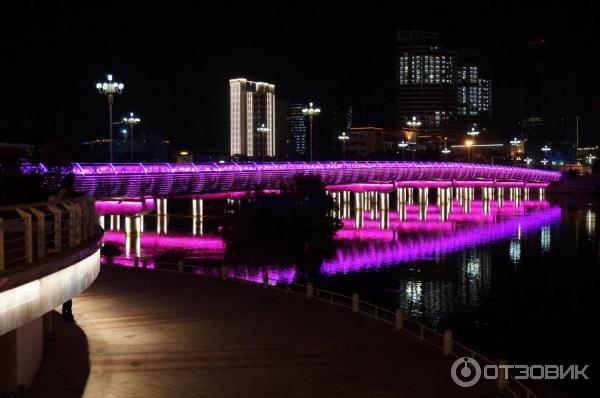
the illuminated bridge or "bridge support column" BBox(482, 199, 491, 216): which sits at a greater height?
the illuminated bridge

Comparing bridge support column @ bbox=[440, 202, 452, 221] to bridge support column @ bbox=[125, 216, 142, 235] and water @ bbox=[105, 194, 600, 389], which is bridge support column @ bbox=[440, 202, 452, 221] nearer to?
water @ bbox=[105, 194, 600, 389]

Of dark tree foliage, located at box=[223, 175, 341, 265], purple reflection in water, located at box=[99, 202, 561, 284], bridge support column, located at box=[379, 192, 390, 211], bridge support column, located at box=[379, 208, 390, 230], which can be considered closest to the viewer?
purple reflection in water, located at box=[99, 202, 561, 284]

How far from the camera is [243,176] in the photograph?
76.8 metres

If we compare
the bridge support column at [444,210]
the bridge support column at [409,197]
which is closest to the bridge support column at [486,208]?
the bridge support column at [444,210]

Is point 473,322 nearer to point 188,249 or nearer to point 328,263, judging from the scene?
point 328,263

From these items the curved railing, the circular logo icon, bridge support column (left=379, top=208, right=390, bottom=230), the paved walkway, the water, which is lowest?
the water

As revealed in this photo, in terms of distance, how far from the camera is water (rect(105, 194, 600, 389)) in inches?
1276

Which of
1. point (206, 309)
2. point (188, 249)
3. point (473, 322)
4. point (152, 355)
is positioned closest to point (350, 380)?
point (152, 355)

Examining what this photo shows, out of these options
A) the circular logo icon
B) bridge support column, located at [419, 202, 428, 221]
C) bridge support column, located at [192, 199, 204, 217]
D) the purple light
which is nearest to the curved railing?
the circular logo icon

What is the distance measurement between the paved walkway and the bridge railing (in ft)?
12.3

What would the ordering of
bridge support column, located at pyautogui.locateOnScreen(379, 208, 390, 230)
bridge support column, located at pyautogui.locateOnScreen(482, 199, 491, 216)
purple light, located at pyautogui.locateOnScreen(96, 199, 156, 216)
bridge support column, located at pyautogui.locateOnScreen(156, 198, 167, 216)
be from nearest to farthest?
purple light, located at pyautogui.locateOnScreen(96, 199, 156, 216)
bridge support column, located at pyautogui.locateOnScreen(379, 208, 390, 230)
bridge support column, located at pyautogui.locateOnScreen(156, 198, 167, 216)
bridge support column, located at pyautogui.locateOnScreen(482, 199, 491, 216)

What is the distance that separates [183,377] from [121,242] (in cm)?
4778

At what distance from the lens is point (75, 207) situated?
15.0 metres

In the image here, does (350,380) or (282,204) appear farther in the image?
(282,204)
